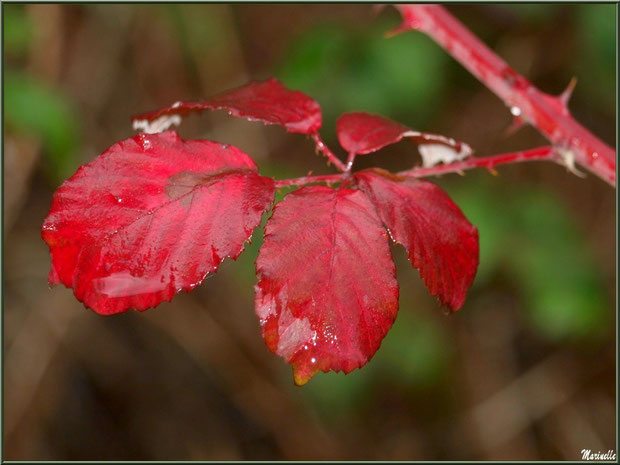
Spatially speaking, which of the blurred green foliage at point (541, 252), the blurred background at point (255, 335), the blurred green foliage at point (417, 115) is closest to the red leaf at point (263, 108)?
the blurred green foliage at point (417, 115)

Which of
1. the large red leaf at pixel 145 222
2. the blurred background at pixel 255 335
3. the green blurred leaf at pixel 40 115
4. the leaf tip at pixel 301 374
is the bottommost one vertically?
the blurred background at pixel 255 335

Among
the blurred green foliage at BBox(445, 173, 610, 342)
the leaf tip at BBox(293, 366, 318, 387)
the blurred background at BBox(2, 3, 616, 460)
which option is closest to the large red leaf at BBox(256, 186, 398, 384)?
the leaf tip at BBox(293, 366, 318, 387)

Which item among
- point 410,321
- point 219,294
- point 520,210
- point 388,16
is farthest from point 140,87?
point 520,210

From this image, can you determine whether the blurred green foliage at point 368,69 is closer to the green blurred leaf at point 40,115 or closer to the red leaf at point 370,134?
the green blurred leaf at point 40,115

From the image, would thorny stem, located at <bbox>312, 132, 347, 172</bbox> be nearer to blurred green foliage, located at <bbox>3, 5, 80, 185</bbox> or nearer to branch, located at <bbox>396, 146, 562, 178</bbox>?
branch, located at <bbox>396, 146, 562, 178</bbox>

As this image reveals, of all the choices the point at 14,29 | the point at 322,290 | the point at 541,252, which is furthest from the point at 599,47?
the point at 14,29

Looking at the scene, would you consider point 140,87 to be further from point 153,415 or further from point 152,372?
point 153,415
